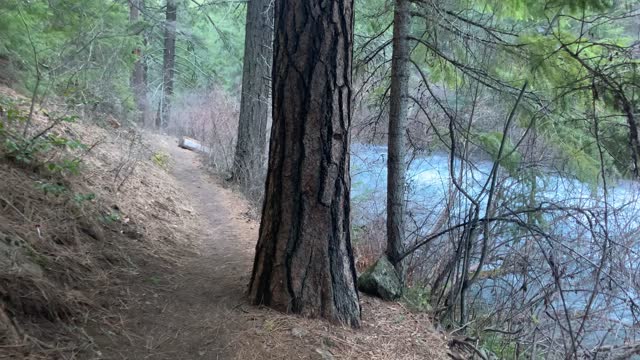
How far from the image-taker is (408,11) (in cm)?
554

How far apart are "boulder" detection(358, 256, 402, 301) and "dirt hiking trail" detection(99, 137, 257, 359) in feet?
4.08

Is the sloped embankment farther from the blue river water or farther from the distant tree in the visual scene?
the distant tree

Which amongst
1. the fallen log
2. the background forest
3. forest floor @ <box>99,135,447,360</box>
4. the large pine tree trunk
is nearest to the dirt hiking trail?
forest floor @ <box>99,135,447,360</box>

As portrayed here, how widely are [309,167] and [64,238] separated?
221cm

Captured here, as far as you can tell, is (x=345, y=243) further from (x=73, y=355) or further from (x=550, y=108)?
(x=550, y=108)

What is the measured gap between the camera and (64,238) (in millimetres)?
4180

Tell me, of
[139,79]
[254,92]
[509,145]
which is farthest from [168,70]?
[509,145]

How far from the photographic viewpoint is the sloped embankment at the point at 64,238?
300 cm

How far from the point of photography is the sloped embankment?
3.00 metres

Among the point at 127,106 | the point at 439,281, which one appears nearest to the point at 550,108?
the point at 439,281

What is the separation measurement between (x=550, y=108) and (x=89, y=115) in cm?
788

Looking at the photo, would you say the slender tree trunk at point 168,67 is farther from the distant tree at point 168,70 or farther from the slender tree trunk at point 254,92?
the slender tree trunk at point 254,92

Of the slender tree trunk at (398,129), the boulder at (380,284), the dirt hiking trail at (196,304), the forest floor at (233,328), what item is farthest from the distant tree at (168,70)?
the boulder at (380,284)

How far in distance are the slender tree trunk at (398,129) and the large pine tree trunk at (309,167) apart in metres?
1.70
